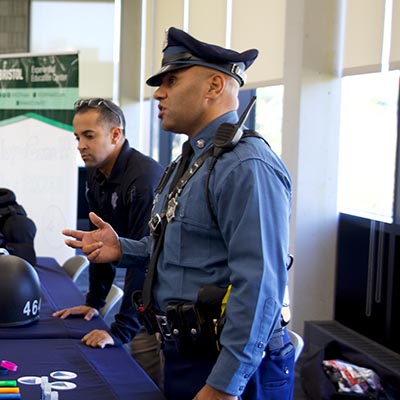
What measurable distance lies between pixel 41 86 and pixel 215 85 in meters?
4.29

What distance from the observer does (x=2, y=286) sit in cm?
223

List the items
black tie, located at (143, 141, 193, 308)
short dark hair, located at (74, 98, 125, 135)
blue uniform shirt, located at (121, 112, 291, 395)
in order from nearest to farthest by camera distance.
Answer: blue uniform shirt, located at (121, 112, 291, 395), black tie, located at (143, 141, 193, 308), short dark hair, located at (74, 98, 125, 135)

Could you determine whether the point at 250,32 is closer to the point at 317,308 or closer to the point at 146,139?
the point at 317,308

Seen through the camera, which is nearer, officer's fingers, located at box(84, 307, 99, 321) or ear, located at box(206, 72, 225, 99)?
ear, located at box(206, 72, 225, 99)

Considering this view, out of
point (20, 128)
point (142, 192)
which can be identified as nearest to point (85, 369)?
point (142, 192)

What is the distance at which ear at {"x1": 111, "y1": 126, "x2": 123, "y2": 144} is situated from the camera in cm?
255

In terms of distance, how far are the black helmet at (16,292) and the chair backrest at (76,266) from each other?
4.39ft

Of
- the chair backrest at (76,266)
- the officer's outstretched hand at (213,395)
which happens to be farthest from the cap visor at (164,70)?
the chair backrest at (76,266)

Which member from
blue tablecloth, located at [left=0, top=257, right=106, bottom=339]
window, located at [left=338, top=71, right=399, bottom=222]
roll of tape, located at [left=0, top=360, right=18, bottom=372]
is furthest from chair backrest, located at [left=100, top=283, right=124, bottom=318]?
window, located at [left=338, top=71, right=399, bottom=222]

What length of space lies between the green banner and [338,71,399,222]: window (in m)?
2.25

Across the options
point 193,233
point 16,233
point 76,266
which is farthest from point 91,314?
point 76,266

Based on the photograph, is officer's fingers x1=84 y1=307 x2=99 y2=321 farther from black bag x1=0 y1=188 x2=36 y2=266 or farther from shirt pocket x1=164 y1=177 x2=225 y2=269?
shirt pocket x1=164 y1=177 x2=225 y2=269

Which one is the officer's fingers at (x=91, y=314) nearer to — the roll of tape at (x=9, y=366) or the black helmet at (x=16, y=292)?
the black helmet at (x=16, y=292)

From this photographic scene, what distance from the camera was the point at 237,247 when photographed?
4.65 feet
